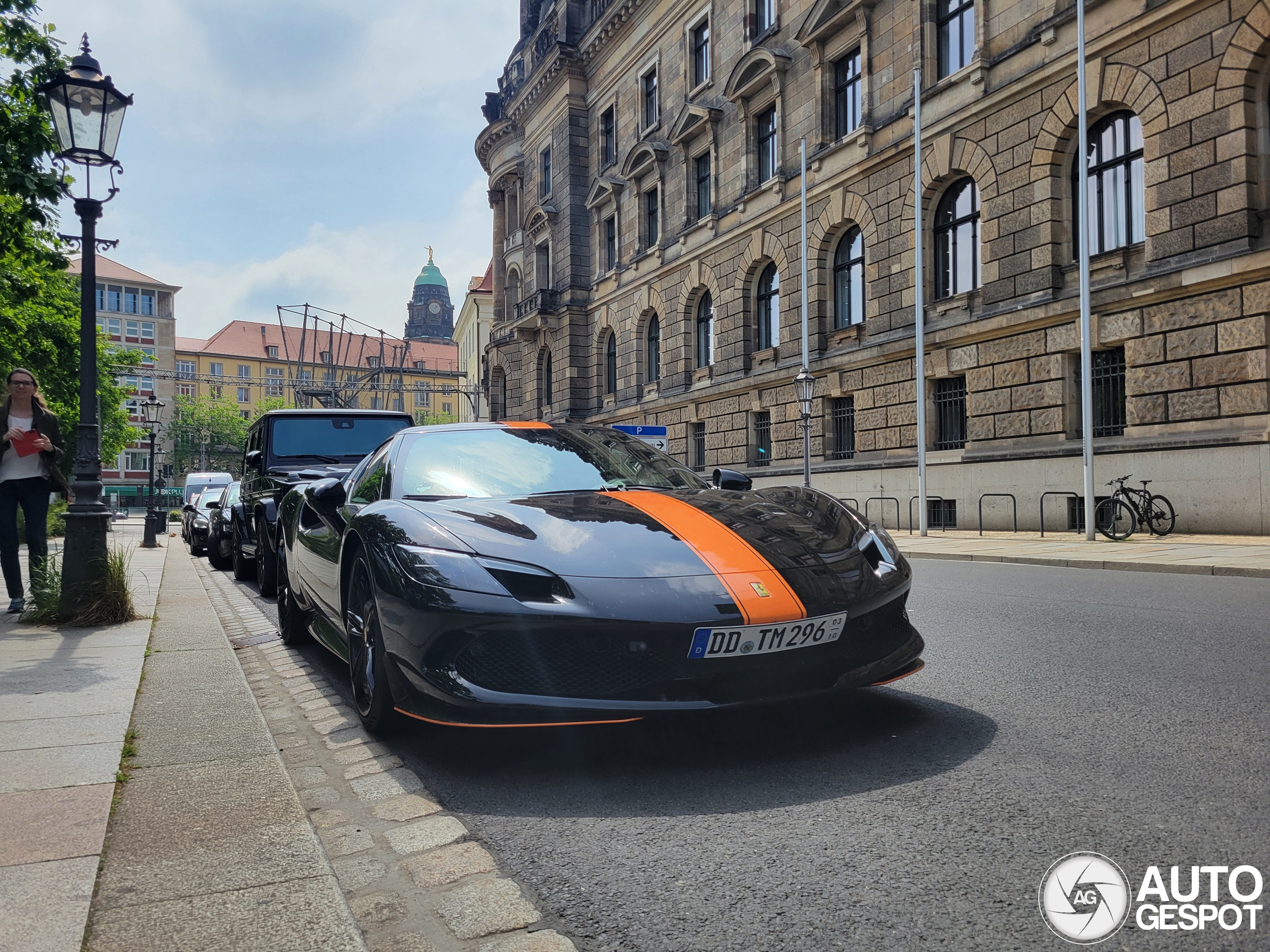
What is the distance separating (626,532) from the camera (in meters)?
3.79

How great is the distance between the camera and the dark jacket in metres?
7.87

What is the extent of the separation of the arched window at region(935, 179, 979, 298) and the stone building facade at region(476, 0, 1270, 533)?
0.06m

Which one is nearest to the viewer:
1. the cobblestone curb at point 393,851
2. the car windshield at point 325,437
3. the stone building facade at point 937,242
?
the cobblestone curb at point 393,851

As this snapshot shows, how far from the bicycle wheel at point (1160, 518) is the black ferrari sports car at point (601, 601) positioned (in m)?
14.3

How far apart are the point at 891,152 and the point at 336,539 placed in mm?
22119

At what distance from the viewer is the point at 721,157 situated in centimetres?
3184

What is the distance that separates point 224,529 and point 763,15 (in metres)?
23.1

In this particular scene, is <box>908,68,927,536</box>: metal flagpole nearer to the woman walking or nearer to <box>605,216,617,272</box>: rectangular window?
the woman walking

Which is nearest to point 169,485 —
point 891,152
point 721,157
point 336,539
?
point 721,157

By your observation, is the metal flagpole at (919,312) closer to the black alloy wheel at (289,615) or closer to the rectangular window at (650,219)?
the rectangular window at (650,219)

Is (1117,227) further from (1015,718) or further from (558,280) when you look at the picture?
(558,280)

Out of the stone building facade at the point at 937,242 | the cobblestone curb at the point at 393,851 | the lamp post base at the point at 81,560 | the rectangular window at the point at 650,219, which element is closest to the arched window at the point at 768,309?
the stone building facade at the point at 937,242

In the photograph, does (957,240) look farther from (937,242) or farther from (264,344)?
(264,344)

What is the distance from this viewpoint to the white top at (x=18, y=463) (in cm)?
788
